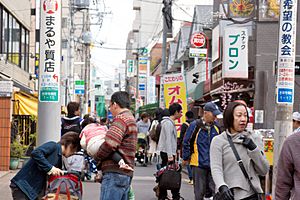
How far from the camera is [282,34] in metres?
9.68

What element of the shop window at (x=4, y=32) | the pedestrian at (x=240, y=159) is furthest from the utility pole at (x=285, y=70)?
the shop window at (x=4, y=32)

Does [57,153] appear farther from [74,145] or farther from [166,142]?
[166,142]

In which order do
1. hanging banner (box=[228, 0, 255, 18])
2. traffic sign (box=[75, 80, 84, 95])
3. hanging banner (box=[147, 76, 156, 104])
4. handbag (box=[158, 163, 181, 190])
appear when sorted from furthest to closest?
traffic sign (box=[75, 80, 84, 95]) < hanging banner (box=[147, 76, 156, 104]) < hanging banner (box=[228, 0, 255, 18]) < handbag (box=[158, 163, 181, 190])

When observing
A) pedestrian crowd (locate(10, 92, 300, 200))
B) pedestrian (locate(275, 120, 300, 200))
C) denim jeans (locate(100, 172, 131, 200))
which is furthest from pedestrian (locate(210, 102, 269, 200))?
denim jeans (locate(100, 172, 131, 200))

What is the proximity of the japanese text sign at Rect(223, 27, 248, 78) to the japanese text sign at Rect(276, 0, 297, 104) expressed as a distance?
1162 centimetres

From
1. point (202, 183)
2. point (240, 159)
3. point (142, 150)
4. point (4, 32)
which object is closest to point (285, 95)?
point (202, 183)

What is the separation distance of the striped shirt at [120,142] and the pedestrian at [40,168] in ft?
1.15

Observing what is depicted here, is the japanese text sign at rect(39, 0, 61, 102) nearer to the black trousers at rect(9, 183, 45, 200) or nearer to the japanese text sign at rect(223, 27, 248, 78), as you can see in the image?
the black trousers at rect(9, 183, 45, 200)

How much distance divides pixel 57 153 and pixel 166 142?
17.8 feet

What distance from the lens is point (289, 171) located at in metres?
4.44

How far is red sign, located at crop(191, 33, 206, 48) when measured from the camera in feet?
102

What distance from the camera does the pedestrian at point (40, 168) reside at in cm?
618

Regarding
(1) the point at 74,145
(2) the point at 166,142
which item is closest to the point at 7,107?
(2) the point at 166,142

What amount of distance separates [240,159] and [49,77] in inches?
133
